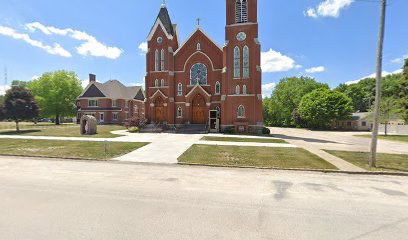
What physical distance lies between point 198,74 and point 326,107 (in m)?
30.5

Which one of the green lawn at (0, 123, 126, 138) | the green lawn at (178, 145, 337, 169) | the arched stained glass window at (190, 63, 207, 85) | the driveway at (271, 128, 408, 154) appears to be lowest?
the driveway at (271, 128, 408, 154)

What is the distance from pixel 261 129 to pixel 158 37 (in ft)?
75.1

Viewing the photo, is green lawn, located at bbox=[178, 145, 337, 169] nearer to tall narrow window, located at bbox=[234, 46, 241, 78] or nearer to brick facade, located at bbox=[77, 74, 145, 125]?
tall narrow window, located at bbox=[234, 46, 241, 78]

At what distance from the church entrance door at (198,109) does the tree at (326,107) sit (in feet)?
91.7

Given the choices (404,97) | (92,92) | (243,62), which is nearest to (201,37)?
(243,62)

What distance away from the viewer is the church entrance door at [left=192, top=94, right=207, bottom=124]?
108ft

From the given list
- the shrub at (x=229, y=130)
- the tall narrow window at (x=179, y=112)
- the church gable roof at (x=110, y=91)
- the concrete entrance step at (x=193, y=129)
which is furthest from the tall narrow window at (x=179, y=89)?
the church gable roof at (x=110, y=91)

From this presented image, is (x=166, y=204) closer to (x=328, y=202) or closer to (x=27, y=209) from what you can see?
(x=27, y=209)

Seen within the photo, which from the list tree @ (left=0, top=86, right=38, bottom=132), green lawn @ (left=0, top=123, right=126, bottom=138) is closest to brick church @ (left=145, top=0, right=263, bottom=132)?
green lawn @ (left=0, top=123, right=126, bottom=138)

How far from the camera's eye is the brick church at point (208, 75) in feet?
97.1

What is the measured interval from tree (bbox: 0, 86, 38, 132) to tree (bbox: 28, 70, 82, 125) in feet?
50.9

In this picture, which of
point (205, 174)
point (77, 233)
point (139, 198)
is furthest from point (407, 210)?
point (77, 233)

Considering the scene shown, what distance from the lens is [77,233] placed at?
415 centimetres

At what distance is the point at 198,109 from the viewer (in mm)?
33062
